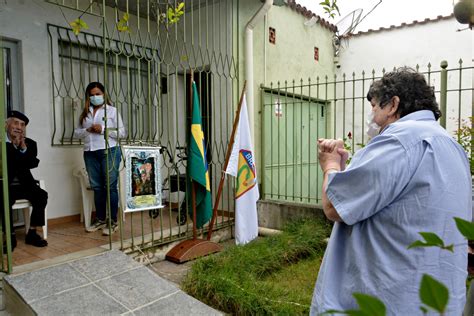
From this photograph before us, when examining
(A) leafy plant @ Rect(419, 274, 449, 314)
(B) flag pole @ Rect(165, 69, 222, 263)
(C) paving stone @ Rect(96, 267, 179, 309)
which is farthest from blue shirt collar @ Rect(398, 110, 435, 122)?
(B) flag pole @ Rect(165, 69, 222, 263)

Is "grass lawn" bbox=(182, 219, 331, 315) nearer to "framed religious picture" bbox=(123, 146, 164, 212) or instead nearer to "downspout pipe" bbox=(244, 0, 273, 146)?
"framed religious picture" bbox=(123, 146, 164, 212)

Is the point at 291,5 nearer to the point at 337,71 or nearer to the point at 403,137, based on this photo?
the point at 337,71

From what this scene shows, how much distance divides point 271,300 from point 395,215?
5.14ft

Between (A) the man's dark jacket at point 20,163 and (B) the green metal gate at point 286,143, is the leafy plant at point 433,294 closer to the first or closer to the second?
(A) the man's dark jacket at point 20,163

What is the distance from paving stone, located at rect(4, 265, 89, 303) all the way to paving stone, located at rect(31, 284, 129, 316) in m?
0.06

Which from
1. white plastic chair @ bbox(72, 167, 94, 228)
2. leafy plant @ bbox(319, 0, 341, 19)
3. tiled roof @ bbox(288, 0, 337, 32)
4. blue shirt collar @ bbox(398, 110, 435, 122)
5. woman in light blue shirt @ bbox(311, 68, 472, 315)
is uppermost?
tiled roof @ bbox(288, 0, 337, 32)

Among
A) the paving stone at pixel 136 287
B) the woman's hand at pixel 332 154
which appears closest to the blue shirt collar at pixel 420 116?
the woman's hand at pixel 332 154

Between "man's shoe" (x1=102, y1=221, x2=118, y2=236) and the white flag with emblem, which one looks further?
the white flag with emblem

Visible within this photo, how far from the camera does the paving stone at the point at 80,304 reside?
2.21 m

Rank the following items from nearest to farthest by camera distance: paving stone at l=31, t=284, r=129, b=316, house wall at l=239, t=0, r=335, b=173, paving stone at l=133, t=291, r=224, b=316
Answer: paving stone at l=31, t=284, r=129, b=316 → paving stone at l=133, t=291, r=224, b=316 → house wall at l=239, t=0, r=335, b=173

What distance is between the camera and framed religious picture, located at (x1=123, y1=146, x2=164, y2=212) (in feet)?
10.2

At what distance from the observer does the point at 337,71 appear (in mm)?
7445

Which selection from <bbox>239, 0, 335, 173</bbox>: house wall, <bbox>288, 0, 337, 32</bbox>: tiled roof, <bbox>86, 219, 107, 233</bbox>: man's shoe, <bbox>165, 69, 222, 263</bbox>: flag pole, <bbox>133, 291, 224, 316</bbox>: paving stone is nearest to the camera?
<bbox>133, 291, 224, 316</bbox>: paving stone

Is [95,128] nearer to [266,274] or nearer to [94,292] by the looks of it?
[94,292]
